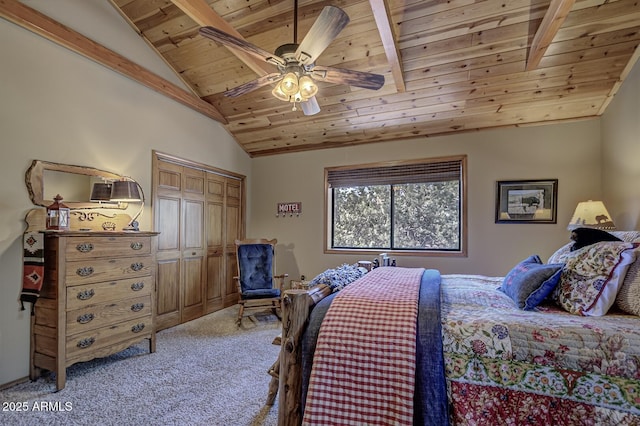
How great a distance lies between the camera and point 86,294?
2.37m

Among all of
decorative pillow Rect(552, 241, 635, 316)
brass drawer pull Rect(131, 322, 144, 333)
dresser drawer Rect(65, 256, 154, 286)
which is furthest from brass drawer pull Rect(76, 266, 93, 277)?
decorative pillow Rect(552, 241, 635, 316)

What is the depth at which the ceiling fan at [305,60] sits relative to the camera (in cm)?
180

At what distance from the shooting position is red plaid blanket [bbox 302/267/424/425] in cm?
129

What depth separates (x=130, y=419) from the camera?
186 centimetres

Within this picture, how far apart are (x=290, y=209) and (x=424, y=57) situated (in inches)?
110

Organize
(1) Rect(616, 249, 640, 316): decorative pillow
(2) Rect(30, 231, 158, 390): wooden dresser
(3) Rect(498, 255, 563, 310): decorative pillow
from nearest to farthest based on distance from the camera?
1. (1) Rect(616, 249, 640, 316): decorative pillow
2. (3) Rect(498, 255, 563, 310): decorative pillow
3. (2) Rect(30, 231, 158, 390): wooden dresser

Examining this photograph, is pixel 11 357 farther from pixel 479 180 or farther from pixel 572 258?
pixel 479 180

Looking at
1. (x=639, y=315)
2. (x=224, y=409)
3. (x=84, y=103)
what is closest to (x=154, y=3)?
(x=84, y=103)

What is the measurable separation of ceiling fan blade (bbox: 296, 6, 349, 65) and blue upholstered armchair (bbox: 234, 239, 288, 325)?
2.64m

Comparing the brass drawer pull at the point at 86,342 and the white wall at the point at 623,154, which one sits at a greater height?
the white wall at the point at 623,154

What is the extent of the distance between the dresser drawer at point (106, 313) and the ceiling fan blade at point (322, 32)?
2479 millimetres

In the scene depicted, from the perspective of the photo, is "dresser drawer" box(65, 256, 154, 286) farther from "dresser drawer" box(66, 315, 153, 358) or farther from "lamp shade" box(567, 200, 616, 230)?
"lamp shade" box(567, 200, 616, 230)

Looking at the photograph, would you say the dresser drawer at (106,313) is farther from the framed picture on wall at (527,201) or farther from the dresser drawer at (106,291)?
the framed picture on wall at (527,201)

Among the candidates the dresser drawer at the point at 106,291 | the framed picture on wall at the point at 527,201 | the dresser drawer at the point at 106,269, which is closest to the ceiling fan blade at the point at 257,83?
the dresser drawer at the point at 106,269
